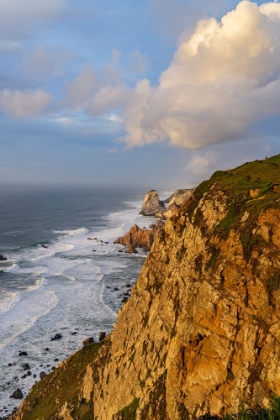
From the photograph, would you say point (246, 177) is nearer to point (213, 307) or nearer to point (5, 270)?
point (213, 307)

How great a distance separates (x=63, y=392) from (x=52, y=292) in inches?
1371

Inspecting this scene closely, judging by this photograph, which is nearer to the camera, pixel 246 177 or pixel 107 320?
pixel 246 177

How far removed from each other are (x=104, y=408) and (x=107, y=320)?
29008mm

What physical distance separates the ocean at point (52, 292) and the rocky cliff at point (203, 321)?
15.2 m

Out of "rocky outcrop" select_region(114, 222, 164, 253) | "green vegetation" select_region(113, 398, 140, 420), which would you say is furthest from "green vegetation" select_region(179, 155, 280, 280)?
"rocky outcrop" select_region(114, 222, 164, 253)

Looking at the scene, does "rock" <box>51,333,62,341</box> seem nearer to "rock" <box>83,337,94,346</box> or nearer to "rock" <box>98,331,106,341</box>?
"rock" <box>83,337,94,346</box>

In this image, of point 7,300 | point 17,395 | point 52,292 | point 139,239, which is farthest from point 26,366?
point 139,239

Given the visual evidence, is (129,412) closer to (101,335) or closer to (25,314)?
(101,335)

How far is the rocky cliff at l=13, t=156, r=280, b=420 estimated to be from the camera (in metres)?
14.7

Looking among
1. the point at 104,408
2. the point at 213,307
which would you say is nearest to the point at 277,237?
the point at 213,307

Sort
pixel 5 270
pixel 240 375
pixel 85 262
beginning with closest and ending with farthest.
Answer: pixel 240 375 < pixel 5 270 < pixel 85 262

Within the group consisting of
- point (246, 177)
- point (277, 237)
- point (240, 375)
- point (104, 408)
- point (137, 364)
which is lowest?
point (104, 408)

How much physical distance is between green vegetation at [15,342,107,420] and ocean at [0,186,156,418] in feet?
23.1

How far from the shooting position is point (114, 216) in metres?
164
